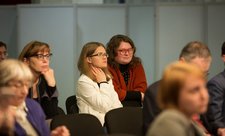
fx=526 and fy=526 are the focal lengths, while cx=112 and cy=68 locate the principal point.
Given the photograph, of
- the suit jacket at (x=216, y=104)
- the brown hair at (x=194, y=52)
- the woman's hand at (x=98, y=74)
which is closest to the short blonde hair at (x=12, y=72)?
the brown hair at (x=194, y=52)

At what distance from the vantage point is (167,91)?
2305 mm

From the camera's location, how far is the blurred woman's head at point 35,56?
4207 mm

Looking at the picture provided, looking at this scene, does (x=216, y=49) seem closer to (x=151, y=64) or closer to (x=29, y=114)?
(x=151, y=64)

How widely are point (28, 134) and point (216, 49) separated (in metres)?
4.30

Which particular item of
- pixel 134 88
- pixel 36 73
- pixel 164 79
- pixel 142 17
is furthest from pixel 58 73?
pixel 164 79

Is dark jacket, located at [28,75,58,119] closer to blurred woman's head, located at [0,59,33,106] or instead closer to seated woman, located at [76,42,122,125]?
seated woman, located at [76,42,122,125]

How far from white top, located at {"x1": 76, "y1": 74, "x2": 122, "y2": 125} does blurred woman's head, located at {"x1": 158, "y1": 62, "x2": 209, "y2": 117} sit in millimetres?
2315

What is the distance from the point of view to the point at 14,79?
2.93 metres

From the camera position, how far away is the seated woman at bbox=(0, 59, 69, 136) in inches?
114

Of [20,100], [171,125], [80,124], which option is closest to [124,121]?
[80,124]

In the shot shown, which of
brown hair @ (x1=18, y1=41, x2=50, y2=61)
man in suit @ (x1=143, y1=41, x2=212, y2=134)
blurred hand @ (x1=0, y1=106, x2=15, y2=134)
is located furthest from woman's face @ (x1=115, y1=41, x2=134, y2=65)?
blurred hand @ (x1=0, y1=106, x2=15, y2=134)

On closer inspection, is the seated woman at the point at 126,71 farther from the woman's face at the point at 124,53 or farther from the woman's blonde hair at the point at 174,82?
the woman's blonde hair at the point at 174,82

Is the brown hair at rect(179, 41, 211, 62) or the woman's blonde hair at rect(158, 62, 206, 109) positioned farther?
the brown hair at rect(179, 41, 211, 62)

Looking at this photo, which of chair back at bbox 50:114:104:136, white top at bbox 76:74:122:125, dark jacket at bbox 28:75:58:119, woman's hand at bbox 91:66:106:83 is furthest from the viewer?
woman's hand at bbox 91:66:106:83
